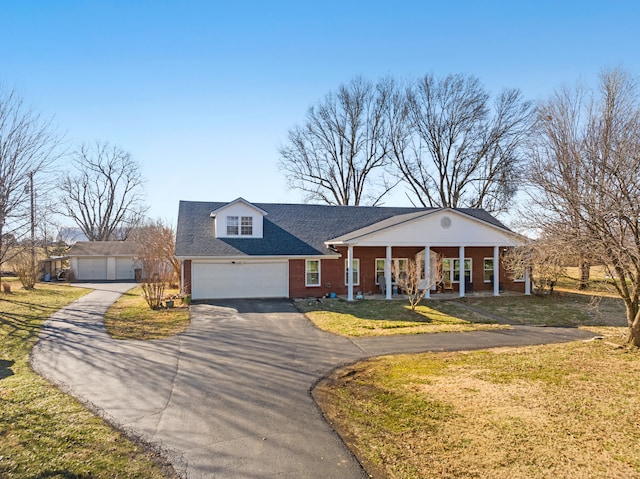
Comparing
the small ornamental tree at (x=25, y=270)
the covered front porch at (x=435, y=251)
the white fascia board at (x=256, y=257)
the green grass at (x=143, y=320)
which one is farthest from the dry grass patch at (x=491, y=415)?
the small ornamental tree at (x=25, y=270)

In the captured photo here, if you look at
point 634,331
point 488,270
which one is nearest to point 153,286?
point 634,331

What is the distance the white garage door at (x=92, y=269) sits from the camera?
34.7m

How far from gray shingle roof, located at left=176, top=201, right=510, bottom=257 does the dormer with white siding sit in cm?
39

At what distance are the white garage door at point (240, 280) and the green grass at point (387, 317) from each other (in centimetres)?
212

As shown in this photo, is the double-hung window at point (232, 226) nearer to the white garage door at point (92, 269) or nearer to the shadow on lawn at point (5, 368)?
the shadow on lawn at point (5, 368)

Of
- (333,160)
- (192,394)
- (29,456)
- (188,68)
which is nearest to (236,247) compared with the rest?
(188,68)

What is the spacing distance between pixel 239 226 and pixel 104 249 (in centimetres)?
2084

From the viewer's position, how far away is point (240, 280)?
20500mm

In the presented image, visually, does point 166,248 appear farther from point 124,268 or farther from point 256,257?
point 124,268

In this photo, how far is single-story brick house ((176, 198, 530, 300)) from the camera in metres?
20.2

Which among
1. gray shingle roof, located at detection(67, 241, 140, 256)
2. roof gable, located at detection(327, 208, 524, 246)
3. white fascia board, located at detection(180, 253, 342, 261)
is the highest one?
roof gable, located at detection(327, 208, 524, 246)

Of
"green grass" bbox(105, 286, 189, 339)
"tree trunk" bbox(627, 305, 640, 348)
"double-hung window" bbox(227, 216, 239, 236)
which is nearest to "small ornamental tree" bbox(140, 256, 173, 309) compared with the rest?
"green grass" bbox(105, 286, 189, 339)

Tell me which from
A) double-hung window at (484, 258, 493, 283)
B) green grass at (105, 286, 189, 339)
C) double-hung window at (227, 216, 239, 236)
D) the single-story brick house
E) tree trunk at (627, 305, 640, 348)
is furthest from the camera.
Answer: double-hung window at (484, 258, 493, 283)

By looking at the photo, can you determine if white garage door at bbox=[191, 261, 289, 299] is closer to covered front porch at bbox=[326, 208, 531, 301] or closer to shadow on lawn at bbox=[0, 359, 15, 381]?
covered front porch at bbox=[326, 208, 531, 301]
